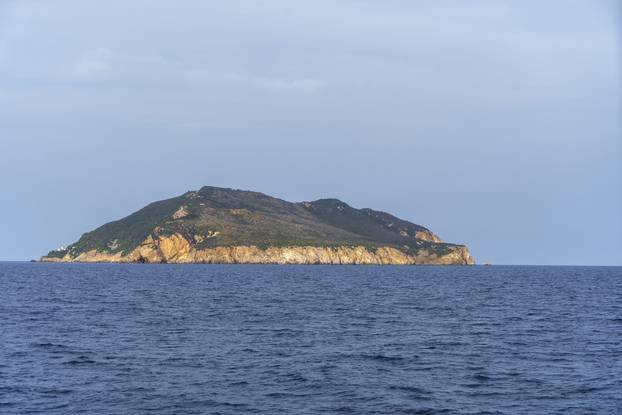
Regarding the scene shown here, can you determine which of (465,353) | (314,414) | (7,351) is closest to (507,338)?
(465,353)

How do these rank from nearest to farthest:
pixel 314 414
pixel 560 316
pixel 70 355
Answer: pixel 314 414 → pixel 70 355 → pixel 560 316

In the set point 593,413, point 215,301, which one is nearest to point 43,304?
point 215,301

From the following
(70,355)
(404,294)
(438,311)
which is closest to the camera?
(70,355)

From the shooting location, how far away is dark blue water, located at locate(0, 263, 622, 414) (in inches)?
1449

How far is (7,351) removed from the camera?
50000 mm

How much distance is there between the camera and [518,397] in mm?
38438

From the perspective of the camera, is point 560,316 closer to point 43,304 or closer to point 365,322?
point 365,322

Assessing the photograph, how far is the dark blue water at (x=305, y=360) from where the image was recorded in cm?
3681

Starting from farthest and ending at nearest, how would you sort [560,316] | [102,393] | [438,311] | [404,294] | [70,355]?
[404,294] → [438,311] → [560,316] → [70,355] → [102,393]

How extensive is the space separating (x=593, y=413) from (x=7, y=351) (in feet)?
133

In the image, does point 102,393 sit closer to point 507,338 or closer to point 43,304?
point 507,338

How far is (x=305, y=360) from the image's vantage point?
48500mm

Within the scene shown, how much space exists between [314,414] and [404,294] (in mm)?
87551

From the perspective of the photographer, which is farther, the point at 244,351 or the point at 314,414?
the point at 244,351
